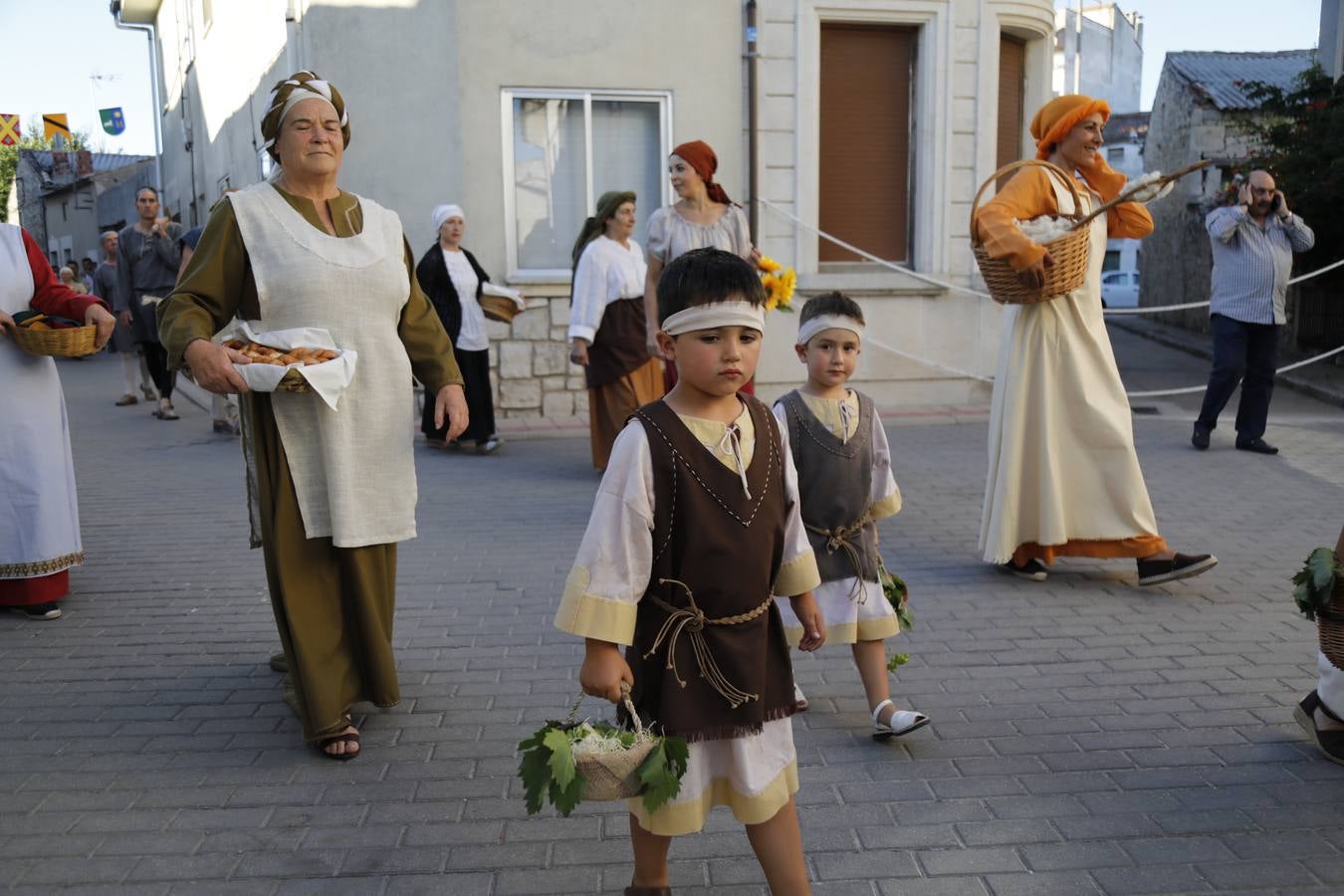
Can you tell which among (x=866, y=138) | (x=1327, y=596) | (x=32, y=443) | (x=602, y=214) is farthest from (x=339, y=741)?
(x=866, y=138)

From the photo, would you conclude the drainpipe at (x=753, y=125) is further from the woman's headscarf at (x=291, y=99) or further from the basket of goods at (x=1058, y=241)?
the woman's headscarf at (x=291, y=99)

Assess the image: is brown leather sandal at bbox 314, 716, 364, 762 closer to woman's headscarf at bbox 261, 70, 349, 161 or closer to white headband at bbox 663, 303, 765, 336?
woman's headscarf at bbox 261, 70, 349, 161

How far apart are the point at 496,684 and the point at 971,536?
3.50 metres

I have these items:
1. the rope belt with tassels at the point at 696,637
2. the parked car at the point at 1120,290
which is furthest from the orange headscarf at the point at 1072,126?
the parked car at the point at 1120,290

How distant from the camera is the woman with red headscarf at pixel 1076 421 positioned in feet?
19.6

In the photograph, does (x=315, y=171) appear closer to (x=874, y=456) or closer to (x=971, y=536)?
(x=874, y=456)

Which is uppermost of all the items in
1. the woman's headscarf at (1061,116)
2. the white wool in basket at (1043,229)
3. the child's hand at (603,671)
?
the woman's headscarf at (1061,116)

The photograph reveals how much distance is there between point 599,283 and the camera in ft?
29.1

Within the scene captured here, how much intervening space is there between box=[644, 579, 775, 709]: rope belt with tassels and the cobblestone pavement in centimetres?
63

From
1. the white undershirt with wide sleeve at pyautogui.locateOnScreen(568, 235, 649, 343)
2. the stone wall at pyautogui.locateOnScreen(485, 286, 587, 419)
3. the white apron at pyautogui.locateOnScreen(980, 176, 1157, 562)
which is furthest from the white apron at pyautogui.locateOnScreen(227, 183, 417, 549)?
the stone wall at pyautogui.locateOnScreen(485, 286, 587, 419)

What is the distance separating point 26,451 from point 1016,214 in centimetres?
458

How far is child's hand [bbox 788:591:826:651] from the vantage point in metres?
3.02

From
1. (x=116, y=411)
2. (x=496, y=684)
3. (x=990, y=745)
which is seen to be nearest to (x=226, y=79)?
(x=116, y=411)

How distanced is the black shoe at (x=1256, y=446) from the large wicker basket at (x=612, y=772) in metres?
8.80
